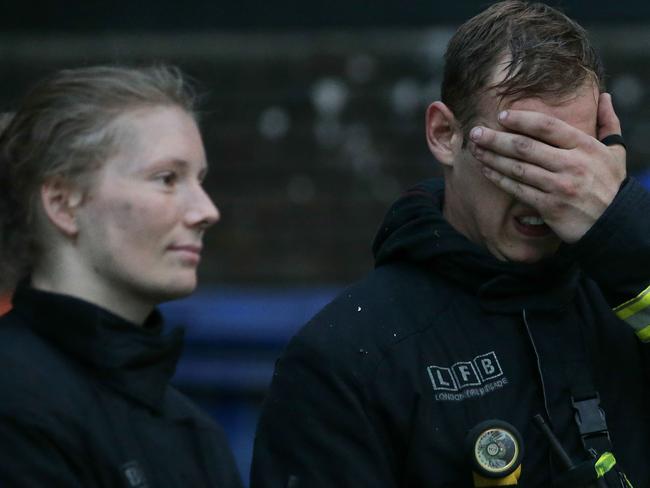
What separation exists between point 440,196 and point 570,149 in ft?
1.16

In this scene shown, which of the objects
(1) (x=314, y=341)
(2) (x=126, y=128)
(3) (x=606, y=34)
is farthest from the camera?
(3) (x=606, y=34)

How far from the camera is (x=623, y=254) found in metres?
2.63

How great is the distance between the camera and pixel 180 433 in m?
3.12

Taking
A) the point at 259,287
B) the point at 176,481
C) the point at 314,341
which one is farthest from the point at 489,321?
the point at 259,287

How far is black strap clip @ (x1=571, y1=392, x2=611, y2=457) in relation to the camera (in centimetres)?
260

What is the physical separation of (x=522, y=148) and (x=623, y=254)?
0.28m

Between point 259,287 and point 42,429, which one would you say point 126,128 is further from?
point 259,287

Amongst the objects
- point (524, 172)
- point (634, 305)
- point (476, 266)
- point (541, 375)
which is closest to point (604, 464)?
point (541, 375)

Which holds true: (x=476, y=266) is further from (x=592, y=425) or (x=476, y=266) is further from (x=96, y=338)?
(x=96, y=338)

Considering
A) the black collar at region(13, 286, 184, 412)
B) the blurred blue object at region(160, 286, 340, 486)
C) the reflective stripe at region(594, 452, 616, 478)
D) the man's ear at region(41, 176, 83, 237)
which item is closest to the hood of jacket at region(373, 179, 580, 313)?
the reflective stripe at region(594, 452, 616, 478)

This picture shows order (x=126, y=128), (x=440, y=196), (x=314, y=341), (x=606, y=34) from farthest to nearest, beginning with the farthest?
(x=606, y=34) → (x=126, y=128) → (x=440, y=196) → (x=314, y=341)

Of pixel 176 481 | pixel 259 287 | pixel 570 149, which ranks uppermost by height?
pixel 570 149

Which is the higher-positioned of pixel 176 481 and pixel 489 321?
pixel 489 321

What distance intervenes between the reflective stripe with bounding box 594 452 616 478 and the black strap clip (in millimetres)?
15
